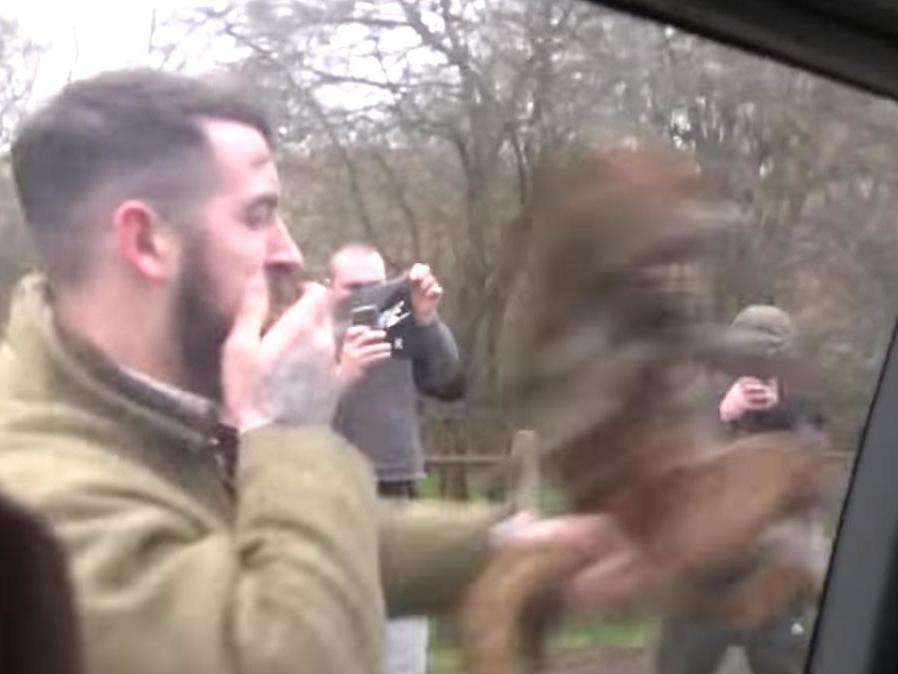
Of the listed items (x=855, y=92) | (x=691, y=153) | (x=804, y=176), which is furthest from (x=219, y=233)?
(x=855, y=92)

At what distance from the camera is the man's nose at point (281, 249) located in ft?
4.76

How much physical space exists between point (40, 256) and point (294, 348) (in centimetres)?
17

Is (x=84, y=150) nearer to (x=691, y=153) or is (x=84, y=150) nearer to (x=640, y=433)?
(x=640, y=433)

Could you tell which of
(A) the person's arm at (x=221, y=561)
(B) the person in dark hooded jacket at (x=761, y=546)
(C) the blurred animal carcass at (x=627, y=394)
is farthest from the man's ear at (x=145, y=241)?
(B) the person in dark hooded jacket at (x=761, y=546)

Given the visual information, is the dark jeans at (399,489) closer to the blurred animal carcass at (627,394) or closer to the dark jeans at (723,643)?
the blurred animal carcass at (627,394)

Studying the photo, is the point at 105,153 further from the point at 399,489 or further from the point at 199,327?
the point at 399,489

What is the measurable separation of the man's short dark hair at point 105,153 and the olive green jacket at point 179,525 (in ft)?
0.13

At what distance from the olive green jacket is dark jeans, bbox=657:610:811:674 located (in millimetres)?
369

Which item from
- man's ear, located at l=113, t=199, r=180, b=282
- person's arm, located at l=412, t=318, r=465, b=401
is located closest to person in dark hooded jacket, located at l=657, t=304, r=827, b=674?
person's arm, located at l=412, t=318, r=465, b=401

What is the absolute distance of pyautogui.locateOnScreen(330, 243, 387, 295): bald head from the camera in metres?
1.48

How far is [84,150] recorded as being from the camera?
4.51ft

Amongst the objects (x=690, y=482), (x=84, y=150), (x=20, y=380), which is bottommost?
(x=690, y=482)

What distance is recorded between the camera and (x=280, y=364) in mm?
1439

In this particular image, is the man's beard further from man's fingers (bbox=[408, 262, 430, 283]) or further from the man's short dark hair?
man's fingers (bbox=[408, 262, 430, 283])
